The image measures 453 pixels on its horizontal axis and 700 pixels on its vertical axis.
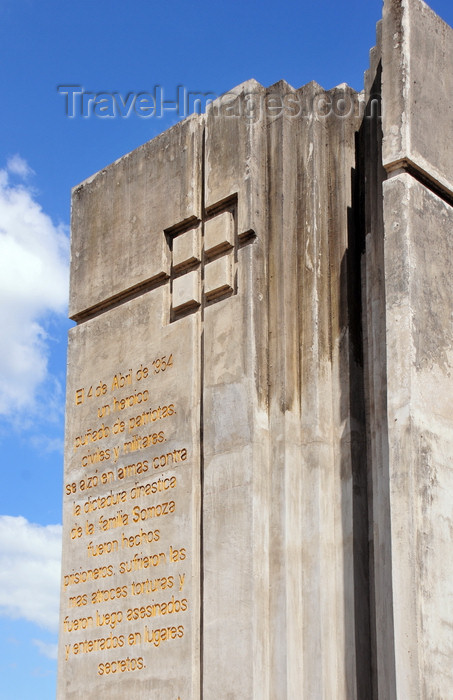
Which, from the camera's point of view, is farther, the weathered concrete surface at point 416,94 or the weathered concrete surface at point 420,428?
the weathered concrete surface at point 416,94

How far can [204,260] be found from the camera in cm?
1009

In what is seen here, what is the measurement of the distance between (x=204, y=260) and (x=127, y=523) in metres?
2.41

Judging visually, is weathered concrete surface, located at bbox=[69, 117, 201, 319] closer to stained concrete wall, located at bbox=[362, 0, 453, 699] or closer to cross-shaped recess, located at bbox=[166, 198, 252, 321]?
cross-shaped recess, located at bbox=[166, 198, 252, 321]

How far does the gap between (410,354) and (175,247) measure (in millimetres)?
2939

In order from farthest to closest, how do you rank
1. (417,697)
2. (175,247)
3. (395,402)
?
(175,247)
(395,402)
(417,697)

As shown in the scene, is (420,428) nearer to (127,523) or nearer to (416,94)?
(416,94)

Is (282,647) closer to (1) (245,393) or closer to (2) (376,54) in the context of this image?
(1) (245,393)

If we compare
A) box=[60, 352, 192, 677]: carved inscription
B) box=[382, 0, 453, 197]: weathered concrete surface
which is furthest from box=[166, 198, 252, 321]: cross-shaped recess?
box=[382, 0, 453, 197]: weathered concrete surface

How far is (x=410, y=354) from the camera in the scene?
823cm

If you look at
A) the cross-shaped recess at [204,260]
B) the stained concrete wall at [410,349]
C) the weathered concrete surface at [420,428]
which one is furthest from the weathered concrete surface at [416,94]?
the cross-shaped recess at [204,260]

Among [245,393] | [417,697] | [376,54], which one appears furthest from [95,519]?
[376,54]

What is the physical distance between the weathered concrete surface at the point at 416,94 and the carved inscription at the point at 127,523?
9.06 feet

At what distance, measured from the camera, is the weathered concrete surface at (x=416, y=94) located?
873 centimetres

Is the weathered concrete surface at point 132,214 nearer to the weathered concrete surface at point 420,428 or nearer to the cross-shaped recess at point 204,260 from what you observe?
the cross-shaped recess at point 204,260
